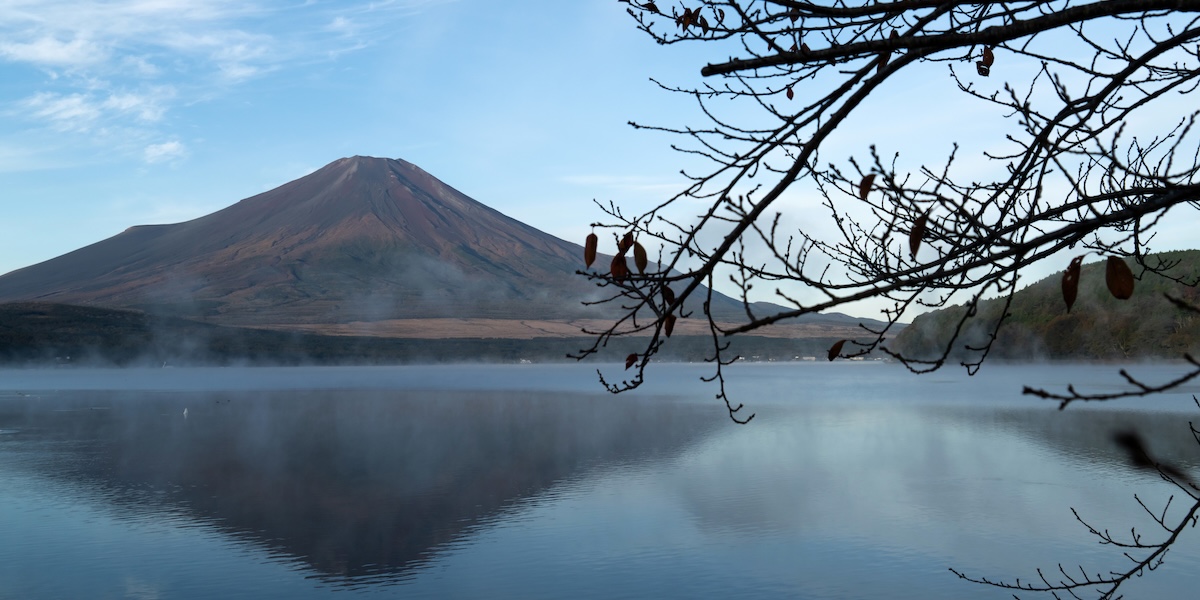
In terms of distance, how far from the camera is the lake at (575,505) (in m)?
13.2

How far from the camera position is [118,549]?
1498 cm

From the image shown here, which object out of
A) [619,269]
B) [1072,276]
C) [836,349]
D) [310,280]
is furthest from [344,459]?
[310,280]

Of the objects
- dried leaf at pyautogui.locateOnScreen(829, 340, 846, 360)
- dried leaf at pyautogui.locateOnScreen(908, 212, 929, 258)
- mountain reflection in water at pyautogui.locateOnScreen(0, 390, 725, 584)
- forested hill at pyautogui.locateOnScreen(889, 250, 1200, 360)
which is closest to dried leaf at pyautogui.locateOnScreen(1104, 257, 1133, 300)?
dried leaf at pyautogui.locateOnScreen(908, 212, 929, 258)

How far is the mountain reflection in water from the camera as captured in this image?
1650 centimetres

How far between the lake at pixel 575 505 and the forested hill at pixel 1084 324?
72.9 ft

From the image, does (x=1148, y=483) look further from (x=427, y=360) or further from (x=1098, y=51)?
(x=427, y=360)

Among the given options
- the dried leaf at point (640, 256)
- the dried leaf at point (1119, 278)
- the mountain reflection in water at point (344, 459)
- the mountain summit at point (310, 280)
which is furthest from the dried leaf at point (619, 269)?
the mountain summit at point (310, 280)

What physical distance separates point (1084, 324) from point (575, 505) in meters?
54.6

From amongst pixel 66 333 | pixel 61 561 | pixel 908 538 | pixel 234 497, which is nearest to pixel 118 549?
pixel 61 561

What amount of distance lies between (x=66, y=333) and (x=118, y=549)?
9779 centimetres

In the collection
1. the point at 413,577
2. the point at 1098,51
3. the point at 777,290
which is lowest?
the point at 413,577

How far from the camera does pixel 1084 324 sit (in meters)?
63.8

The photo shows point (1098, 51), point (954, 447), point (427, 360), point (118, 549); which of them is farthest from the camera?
point (427, 360)

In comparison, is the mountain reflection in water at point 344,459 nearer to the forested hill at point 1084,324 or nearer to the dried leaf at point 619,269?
the dried leaf at point 619,269
